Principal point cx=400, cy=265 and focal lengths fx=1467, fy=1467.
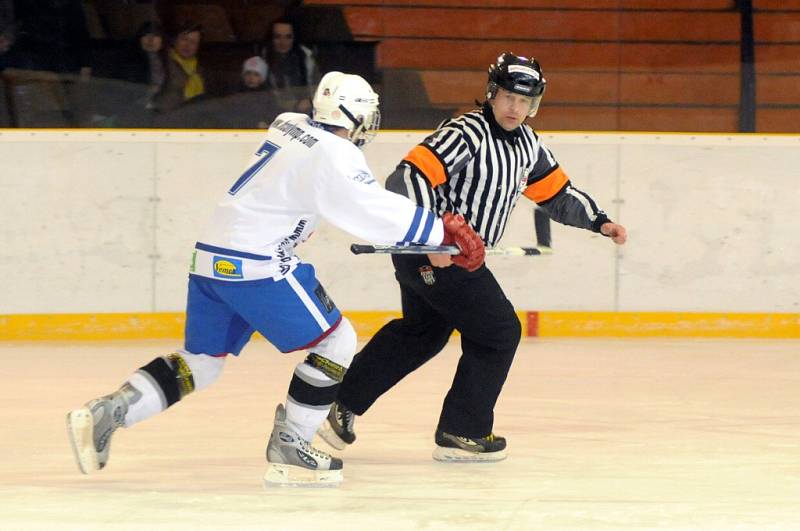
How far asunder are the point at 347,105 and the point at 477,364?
0.90m

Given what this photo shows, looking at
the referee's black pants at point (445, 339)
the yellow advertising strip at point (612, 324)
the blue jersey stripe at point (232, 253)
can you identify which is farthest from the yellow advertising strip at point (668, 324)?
the blue jersey stripe at point (232, 253)

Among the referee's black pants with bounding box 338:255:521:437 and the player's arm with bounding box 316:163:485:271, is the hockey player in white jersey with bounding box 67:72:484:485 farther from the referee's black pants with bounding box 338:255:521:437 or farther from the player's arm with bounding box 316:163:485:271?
the referee's black pants with bounding box 338:255:521:437

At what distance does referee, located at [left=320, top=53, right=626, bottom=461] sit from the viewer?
400 cm

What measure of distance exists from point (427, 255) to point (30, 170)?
3124 mm

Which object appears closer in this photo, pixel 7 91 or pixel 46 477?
pixel 46 477

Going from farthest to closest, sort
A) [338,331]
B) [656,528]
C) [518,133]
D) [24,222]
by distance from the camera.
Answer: [24,222]
[518,133]
[338,331]
[656,528]

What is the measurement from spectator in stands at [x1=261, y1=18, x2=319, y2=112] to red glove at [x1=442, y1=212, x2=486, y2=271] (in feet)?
10.8

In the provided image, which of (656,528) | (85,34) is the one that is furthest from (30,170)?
(656,528)

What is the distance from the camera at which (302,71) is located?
6.90 m

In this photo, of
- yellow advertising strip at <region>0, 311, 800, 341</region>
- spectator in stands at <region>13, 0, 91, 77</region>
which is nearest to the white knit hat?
spectator in stands at <region>13, 0, 91, 77</region>

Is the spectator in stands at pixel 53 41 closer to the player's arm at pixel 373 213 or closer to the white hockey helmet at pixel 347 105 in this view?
the white hockey helmet at pixel 347 105

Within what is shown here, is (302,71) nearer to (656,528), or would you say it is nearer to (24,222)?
(24,222)

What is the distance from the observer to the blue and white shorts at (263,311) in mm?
3607

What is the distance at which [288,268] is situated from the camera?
11.9ft
